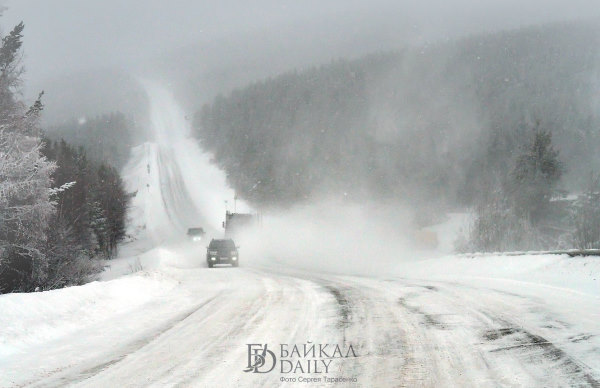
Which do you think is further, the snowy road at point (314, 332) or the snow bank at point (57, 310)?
the snow bank at point (57, 310)

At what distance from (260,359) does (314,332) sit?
1.81m

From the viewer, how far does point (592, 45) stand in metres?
139

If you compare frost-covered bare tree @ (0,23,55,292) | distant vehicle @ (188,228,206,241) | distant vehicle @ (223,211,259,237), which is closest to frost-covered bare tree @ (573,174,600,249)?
distant vehicle @ (223,211,259,237)

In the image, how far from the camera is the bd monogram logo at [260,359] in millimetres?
6469

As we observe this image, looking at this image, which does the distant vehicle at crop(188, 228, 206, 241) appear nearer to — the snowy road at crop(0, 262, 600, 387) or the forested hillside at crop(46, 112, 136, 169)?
the snowy road at crop(0, 262, 600, 387)

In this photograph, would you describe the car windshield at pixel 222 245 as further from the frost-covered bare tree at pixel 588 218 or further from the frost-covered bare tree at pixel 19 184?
the frost-covered bare tree at pixel 588 218

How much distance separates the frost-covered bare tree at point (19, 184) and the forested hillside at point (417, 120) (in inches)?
2527

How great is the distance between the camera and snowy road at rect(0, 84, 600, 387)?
20.2 ft

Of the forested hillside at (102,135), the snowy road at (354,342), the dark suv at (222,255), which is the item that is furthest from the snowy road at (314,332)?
the forested hillside at (102,135)

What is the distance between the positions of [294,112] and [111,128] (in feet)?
141

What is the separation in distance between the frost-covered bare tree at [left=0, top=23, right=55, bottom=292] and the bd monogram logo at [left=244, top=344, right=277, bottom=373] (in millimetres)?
14065

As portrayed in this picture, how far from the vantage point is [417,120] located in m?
119

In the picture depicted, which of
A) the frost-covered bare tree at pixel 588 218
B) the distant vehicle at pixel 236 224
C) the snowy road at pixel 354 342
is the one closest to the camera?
the snowy road at pixel 354 342

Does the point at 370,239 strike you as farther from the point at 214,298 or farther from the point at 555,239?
the point at 214,298
